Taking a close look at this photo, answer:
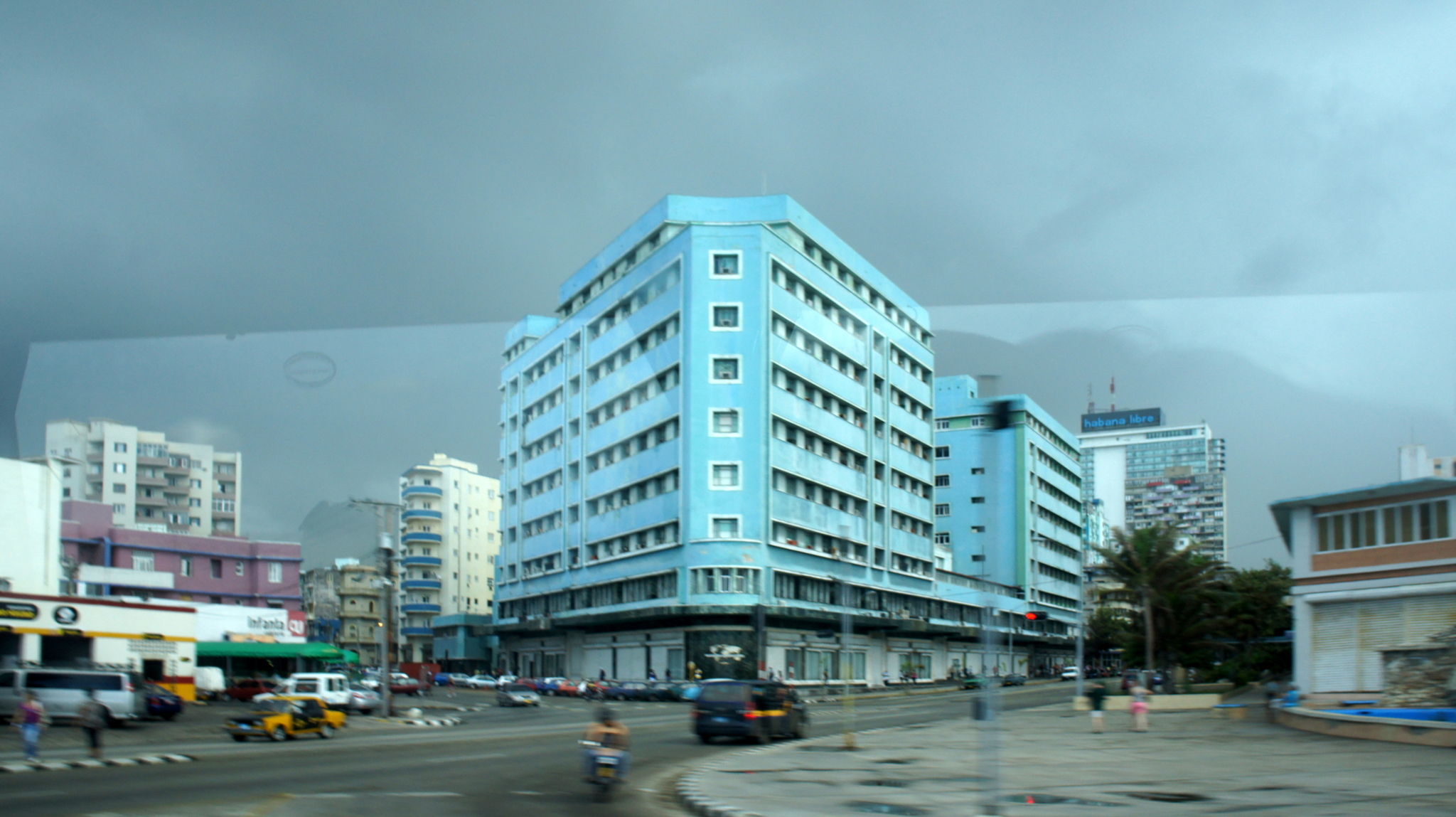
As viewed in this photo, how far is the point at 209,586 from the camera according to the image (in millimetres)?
73188

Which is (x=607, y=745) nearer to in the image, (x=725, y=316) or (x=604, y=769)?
(x=604, y=769)

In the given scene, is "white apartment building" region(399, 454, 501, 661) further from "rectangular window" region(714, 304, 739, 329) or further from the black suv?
the black suv

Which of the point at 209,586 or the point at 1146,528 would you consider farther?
the point at 209,586

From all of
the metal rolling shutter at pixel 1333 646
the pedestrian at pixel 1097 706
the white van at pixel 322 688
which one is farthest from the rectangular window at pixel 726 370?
the pedestrian at pixel 1097 706

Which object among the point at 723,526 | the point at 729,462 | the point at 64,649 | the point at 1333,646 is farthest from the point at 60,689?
the point at 1333,646

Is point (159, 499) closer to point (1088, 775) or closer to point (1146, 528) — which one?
point (1146, 528)

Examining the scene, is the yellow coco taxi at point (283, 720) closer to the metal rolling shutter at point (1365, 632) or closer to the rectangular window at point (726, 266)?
the metal rolling shutter at point (1365, 632)

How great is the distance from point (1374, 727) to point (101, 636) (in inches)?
1771

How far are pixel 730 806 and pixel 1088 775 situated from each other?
7.25m

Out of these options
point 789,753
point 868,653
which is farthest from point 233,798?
point 868,653

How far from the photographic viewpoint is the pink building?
6694 cm

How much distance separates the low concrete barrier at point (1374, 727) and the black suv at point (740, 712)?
12.7 metres

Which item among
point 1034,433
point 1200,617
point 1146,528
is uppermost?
point 1034,433

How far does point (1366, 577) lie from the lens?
115 feet
